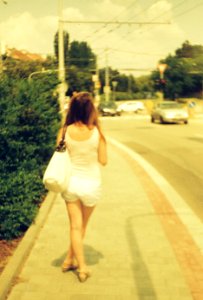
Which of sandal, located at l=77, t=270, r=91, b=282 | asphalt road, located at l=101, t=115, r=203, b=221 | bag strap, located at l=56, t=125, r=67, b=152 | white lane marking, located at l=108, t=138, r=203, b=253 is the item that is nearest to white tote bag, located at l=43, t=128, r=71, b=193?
bag strap, located at l=56, t=125, r=67, b=152

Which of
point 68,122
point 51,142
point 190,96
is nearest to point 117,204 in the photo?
point 51,142

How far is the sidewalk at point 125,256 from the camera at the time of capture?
420cm

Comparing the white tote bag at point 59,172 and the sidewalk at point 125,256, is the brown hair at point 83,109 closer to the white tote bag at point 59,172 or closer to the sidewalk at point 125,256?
the white tote bag at point 59,172

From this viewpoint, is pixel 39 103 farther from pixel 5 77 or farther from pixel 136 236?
pixel 136 236

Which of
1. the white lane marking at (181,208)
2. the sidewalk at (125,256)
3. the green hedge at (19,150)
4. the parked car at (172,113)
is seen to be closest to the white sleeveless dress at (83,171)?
the sidewalk at (125,256)

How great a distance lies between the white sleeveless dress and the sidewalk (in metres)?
0.77

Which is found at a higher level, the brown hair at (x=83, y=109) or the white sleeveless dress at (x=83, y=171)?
the brown hair at (x=83, y=109)

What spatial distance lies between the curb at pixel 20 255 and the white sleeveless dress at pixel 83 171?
34.3 inches

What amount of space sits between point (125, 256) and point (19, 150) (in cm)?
219

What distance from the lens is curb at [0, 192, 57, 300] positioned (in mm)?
4235

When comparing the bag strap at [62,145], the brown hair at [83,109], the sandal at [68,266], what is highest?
the brown hair at [83,109]

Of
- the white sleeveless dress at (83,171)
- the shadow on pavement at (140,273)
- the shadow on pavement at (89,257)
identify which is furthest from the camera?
the shadow on pavement at (89,257)

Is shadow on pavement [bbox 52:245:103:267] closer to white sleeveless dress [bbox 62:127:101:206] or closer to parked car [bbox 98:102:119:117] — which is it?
white sleeveless dress [bbox 62:127:101:206]

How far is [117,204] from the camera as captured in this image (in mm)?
7703
